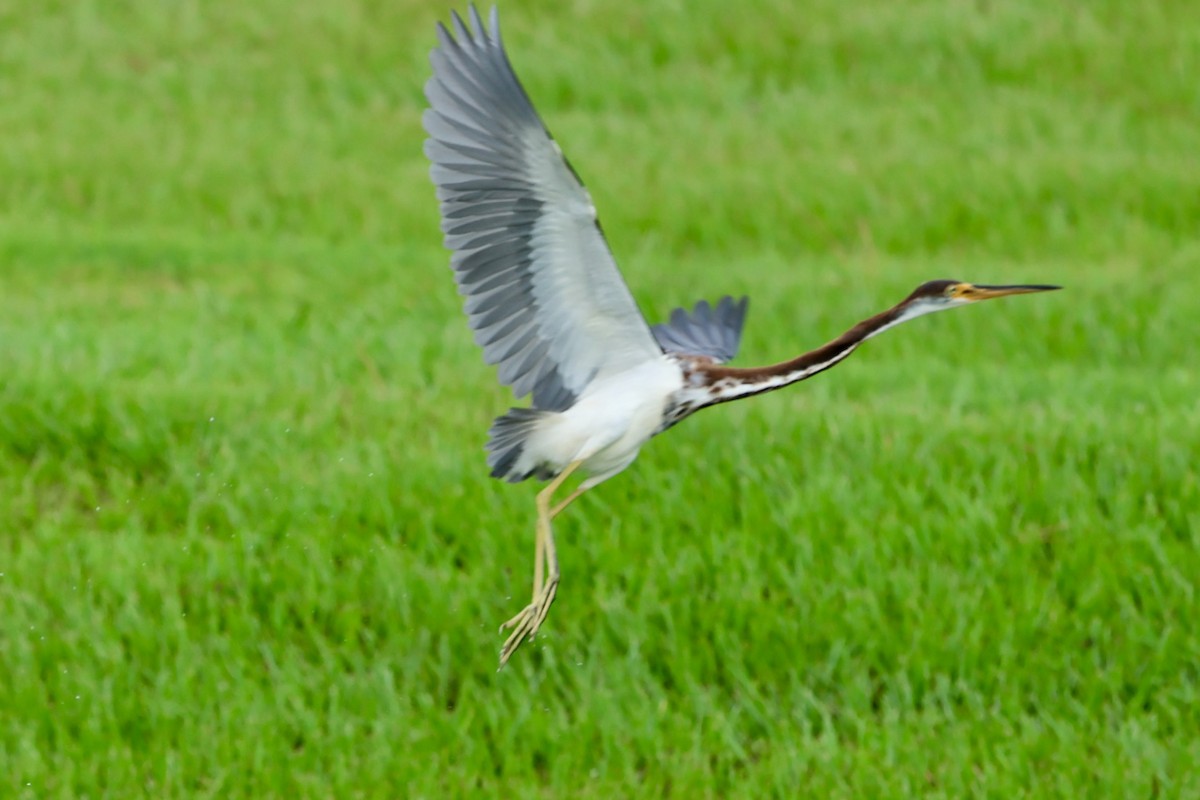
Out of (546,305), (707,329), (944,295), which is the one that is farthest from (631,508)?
(944,295)

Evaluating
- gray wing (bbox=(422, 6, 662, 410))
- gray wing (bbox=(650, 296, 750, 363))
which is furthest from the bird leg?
gray wing (bbox=(650, 296, 750, 363))

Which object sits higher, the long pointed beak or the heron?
the heron

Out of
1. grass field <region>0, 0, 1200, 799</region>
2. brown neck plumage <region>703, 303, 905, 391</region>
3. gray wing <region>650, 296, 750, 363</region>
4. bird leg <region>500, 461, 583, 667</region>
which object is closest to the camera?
bird leg <region>500, 461, 583, 667</region>

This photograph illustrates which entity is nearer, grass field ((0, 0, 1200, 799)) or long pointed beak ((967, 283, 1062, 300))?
long pointed beak ((967, 283, 1062, 300))

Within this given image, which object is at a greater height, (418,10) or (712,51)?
(418,10)

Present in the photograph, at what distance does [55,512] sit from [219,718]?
52.7 inches

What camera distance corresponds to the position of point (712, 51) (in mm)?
11805

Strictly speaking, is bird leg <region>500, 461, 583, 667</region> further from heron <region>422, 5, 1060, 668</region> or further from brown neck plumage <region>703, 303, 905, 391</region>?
brown neck plumage <region>703, 303, 905, 391</region>

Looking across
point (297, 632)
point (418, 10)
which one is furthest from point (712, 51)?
point (297, 632)

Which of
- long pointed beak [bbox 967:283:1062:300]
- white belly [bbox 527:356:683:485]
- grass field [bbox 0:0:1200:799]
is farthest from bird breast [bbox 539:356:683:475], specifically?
grass field [bbox 0:0:1200:799]

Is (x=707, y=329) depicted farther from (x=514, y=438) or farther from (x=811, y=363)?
(x=811, y=363)

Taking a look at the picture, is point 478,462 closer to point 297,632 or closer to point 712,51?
point 297,632

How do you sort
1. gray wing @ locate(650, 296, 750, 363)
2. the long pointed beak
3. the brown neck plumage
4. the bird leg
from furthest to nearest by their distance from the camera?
gray wing @ locate(650, 296, 750, 363)
the long pointed beak
the brown neck plumage
the bird leg

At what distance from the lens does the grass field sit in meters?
5.04
